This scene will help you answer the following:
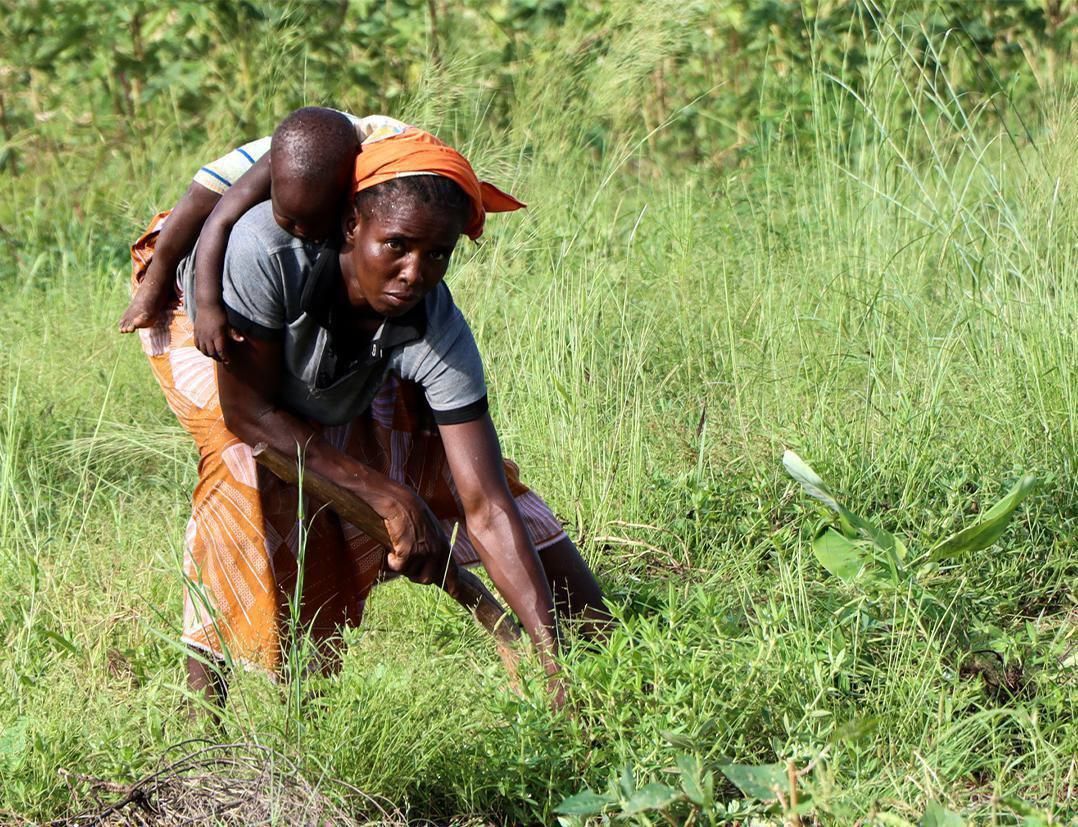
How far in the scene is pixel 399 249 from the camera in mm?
2428

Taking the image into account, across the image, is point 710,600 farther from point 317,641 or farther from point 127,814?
point 127,814

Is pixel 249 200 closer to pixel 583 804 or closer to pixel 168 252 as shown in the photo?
pixel 168 252

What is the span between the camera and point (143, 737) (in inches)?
101

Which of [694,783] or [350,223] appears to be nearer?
[694,783]

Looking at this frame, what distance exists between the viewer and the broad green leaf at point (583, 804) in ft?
6.75

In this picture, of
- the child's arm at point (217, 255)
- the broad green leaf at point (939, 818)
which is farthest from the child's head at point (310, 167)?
the broad green leaf at point (939, 818)

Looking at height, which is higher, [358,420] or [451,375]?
[451,375]

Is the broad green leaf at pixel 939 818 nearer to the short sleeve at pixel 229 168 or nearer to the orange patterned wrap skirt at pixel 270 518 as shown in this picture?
the orange patterned wrap skirt at pixel 270 518

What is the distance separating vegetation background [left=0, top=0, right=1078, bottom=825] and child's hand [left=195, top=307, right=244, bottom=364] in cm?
55

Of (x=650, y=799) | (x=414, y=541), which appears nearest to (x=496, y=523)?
(x=414, y=541)

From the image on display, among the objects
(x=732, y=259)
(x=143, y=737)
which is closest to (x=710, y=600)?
(x=143, y=737)

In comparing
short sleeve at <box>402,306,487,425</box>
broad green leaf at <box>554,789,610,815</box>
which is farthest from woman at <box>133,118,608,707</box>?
broad green leaf at <box>554,789,610,815</box>

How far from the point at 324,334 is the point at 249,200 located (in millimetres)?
299

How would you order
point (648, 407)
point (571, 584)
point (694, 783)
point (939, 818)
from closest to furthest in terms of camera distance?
point (939, 818)
point (694, 783)
point (571, 584)
point (648, 407)
